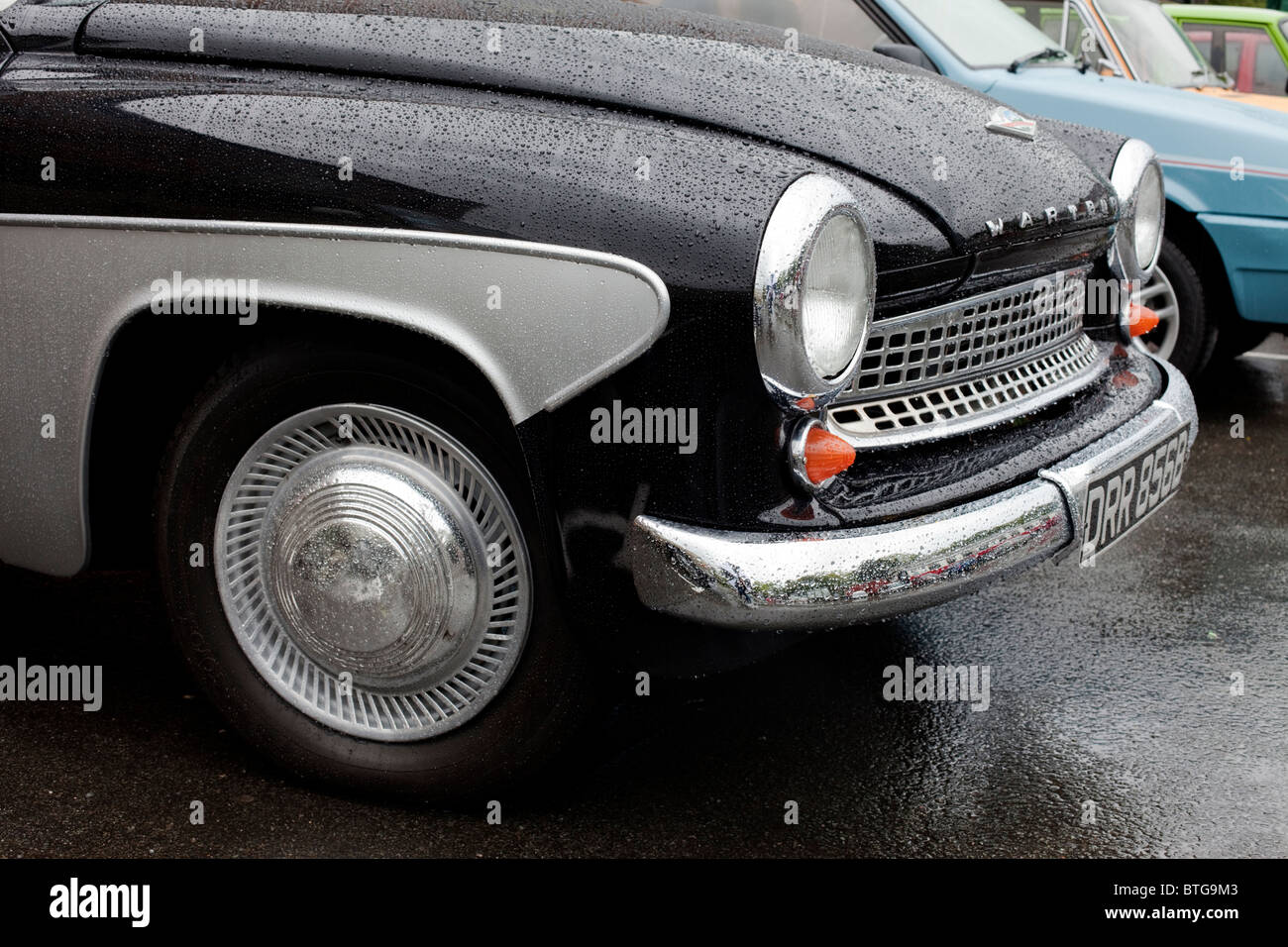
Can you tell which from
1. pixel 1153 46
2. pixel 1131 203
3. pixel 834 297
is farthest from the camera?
pixel 1153 46

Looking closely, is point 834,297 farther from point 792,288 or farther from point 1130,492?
point 1130,492

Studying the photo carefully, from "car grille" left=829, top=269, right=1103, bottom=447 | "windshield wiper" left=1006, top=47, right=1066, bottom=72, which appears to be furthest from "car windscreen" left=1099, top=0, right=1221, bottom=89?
"car grille" left=829, top=269, right=1103, bottom=447

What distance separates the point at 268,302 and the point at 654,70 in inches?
30.6

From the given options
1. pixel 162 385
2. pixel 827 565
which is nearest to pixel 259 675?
pixel 162 385

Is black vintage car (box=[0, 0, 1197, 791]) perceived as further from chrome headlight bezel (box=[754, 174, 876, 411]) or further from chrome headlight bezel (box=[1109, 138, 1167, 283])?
chrome headlight bezel (box=[1109, 138, 1167, 283])

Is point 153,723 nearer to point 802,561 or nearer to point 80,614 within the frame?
point 80,614

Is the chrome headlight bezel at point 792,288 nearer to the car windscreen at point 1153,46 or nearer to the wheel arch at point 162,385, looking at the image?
the wheel arch at point 162,385

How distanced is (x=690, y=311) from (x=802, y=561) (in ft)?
1.36

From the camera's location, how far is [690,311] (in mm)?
2043

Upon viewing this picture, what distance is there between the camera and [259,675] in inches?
97.7

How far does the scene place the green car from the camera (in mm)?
8234

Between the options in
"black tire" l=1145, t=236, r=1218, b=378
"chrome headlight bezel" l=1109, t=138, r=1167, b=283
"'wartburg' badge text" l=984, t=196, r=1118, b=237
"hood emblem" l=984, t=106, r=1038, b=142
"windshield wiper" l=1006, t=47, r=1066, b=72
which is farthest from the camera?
"windshield wiper" l=1006, t=47, r=1066, b=72

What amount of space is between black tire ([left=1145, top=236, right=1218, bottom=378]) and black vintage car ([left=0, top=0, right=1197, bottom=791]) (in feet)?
9.12
